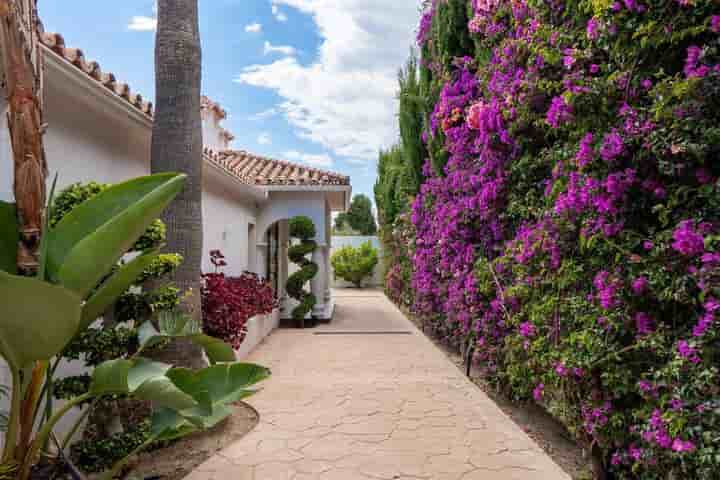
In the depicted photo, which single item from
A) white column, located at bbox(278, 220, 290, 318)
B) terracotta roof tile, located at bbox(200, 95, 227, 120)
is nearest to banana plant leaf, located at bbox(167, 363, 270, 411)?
white column, located at bbox(278, 220, 290, 318)

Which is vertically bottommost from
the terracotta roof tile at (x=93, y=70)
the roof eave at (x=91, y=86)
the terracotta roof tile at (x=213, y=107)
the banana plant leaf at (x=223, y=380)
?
the banana plant leaf at (x=223, y=380)

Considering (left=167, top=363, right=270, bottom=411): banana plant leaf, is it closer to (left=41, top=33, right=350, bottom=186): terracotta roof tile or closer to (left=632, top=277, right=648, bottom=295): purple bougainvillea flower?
(left=632, top=277, right=648, bottom=295): purple bougainvillea flower

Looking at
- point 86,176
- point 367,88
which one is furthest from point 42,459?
point 367,88

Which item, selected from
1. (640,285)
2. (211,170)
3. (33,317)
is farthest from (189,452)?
(211,170)

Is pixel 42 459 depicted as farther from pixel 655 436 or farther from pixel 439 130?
pixel 439 130

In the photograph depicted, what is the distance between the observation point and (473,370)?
7355 mm

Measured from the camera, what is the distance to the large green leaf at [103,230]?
7.22 ft

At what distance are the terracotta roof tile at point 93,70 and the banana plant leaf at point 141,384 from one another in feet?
7.11

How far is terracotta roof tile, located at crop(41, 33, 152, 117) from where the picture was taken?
11.4ft

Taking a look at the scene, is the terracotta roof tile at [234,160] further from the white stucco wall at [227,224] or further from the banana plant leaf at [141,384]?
the banana plant leaf at [141,384]

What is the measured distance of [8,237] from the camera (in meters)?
2.49

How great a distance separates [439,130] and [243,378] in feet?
21.7

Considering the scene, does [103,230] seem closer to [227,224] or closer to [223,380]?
[223,380]

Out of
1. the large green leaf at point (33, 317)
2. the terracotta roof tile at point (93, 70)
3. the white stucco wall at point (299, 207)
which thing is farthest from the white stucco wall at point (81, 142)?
the white stucco wall at point (299, 207)
